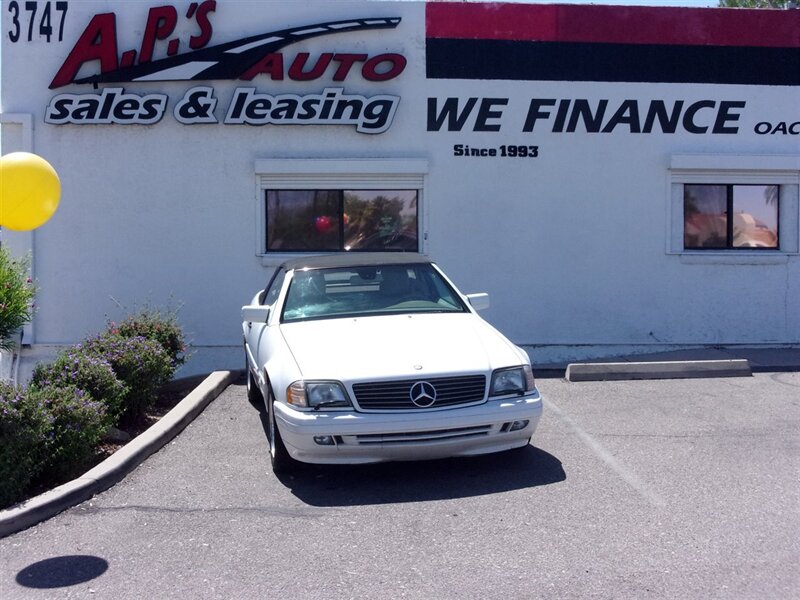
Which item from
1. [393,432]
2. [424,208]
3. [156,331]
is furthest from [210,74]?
[393,432]

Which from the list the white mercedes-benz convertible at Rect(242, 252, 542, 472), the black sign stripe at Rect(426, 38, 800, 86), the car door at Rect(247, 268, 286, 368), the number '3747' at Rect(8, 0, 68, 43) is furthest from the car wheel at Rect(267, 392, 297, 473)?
the number '3747' at Rect(8, 0, 68, 43)

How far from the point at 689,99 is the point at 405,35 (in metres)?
3.90

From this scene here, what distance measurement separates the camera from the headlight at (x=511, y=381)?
6.53 metres

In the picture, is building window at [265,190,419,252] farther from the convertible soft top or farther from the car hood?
the car hood

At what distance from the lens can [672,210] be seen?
12.3 meters

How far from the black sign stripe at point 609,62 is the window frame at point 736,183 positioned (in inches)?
42.7

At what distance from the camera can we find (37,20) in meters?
11.8

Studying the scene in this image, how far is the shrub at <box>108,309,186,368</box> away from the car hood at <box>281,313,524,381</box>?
260 cm

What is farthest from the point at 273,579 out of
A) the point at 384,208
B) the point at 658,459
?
the point at 384,208

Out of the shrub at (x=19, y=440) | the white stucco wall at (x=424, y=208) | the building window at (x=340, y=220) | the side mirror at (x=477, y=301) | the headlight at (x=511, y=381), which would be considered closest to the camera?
the shrub at (x=19, y=440)

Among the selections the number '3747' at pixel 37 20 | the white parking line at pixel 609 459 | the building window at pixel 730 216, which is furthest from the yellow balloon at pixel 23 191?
the building window at pixel 730 216

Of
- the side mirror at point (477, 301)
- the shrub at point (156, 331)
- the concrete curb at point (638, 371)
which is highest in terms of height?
the side mirror at point (477, 301)

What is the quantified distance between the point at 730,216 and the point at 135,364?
8269 millimetres

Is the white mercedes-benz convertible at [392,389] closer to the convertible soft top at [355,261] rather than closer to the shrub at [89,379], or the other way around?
the convertible soft top at [355,261]
